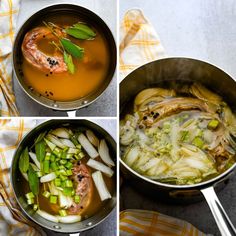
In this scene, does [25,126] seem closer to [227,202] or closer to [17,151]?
[17,151]

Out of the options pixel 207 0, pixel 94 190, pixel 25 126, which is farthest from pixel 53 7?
pixel 207 0

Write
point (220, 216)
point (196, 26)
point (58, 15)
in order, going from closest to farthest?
point (220, 216) → point (58, 15) → point (196, 26)

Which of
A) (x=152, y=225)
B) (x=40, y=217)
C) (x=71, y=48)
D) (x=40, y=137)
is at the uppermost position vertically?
(x=71, y=48)

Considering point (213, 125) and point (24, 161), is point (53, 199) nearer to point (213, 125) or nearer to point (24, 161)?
point (24, 161)

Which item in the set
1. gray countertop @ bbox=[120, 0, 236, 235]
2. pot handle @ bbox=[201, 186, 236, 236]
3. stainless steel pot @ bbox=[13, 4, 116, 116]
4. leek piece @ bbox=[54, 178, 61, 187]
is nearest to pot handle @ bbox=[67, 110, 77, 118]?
stainless steel pot @ bbox=[13, 4, 116, 116]

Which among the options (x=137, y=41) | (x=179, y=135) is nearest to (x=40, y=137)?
(x=179, y=135)

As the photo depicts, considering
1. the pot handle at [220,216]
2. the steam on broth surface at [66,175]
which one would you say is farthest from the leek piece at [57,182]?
the pot handle at [220,216]
